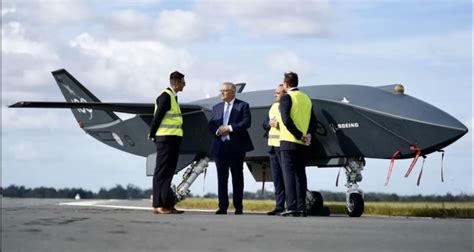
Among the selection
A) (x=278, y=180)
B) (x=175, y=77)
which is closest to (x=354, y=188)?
(x=278, y=180)

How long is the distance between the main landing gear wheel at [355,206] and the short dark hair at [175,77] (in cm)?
401

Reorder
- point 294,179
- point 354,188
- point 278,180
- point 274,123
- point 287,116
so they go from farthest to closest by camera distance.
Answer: point 354,188 → point 278,180 → point 274,123 → point 287,116 → point 294,179

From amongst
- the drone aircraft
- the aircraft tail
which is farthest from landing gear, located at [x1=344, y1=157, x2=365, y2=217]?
the aircraft tail

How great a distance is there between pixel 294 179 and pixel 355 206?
273cm

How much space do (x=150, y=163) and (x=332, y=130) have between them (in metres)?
4.65

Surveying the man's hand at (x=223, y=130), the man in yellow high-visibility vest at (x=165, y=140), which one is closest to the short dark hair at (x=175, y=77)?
the man in yellow high-visibility vest at (x=165, y=140)

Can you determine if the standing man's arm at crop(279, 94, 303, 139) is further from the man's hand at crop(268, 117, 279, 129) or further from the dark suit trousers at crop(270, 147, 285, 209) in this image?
the dark suit trousers at crop(270, 147, 285, 209)

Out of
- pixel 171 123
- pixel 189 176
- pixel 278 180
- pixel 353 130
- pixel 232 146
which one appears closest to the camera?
pixel 171 123

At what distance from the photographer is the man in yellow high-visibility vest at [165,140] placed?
13.5 m

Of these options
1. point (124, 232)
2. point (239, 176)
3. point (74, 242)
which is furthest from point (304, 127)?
point (74, 242)

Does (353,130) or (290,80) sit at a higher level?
(290,80)

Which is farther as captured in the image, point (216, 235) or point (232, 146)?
point (232, 146)

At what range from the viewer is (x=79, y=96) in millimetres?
26750

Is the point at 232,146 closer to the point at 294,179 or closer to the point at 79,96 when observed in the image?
the point at 294,179
